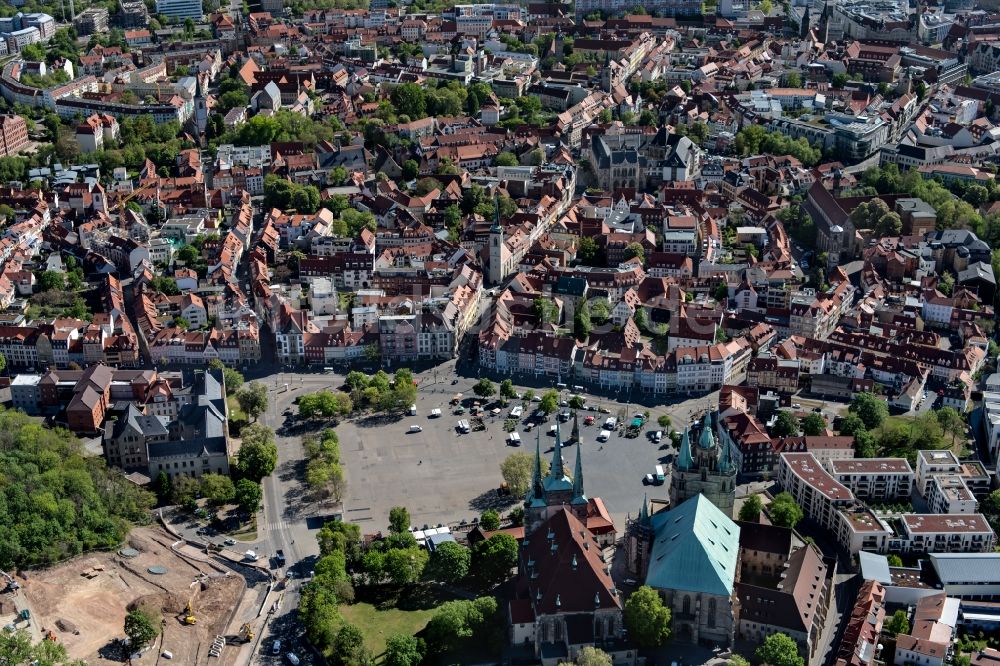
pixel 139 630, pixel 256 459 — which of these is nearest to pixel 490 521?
pixel 256 459

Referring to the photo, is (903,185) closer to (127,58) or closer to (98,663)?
(98,663)

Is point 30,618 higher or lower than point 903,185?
lower

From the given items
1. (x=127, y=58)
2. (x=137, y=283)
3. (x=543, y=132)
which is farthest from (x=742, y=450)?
(x=127, y=58)

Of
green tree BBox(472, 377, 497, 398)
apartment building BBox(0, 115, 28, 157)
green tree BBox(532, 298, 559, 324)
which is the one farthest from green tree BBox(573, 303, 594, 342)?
apartment building BBox(0, 115, 28, 157)

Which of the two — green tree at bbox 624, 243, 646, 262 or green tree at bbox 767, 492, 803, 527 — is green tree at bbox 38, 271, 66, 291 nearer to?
green tree at bbox 624, 243, 646, 262

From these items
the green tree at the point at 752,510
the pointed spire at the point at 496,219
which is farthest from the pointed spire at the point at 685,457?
the pointed spire at the point at 496,219
